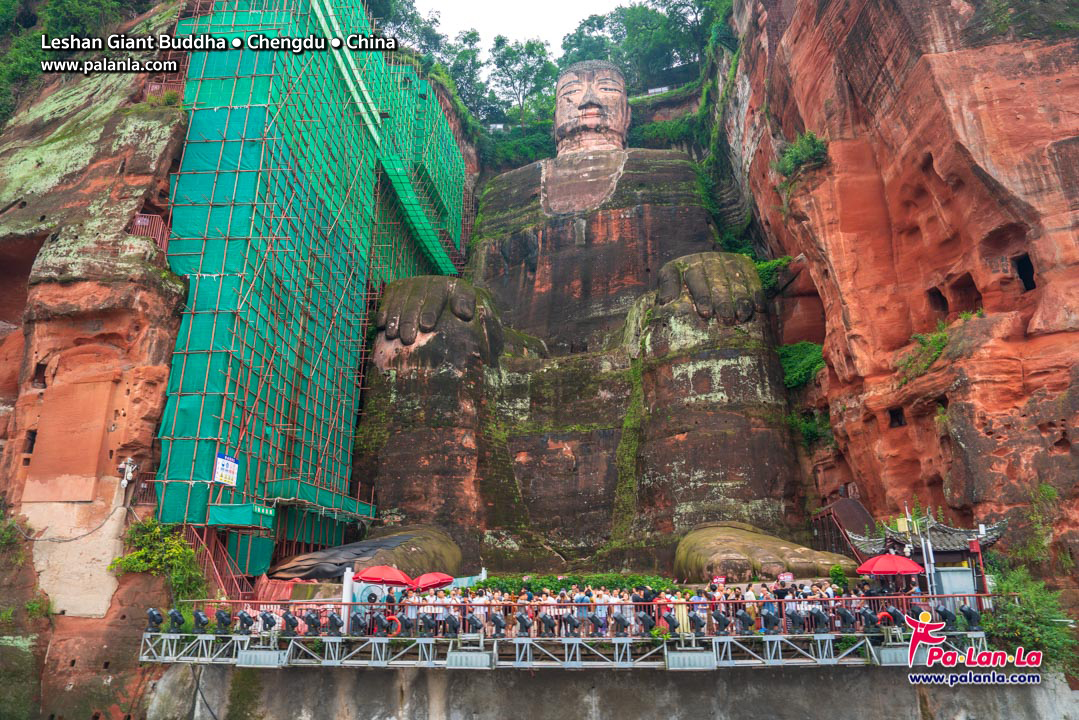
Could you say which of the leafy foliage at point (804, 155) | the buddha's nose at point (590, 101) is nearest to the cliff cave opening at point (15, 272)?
the leafy foliage at point (804, 155)

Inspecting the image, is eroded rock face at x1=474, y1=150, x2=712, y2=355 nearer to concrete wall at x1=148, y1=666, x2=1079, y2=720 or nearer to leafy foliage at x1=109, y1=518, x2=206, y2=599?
leafy foliage at x1=109, y1=518, x2=206, y2=599

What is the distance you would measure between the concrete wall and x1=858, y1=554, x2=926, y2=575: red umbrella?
5.78 ft

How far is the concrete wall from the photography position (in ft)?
49.5

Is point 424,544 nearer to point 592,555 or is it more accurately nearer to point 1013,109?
point 592,555

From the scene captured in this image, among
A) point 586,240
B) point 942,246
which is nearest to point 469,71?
point 586,240

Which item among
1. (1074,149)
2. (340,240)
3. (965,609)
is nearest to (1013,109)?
(1074,149)

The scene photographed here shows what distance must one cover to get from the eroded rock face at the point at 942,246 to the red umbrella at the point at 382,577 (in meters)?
12.5

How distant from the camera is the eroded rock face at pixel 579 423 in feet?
86.3

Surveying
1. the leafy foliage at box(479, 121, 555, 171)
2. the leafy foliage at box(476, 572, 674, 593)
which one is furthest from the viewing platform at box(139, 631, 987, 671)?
the leafy foliage at box(479, 121, 555, 171)

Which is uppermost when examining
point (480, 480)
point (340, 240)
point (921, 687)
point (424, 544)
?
point (340, 240)

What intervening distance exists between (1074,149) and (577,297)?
2226 cm

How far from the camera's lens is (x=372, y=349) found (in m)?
30.6

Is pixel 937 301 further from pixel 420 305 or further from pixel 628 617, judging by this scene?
pixel 420 305

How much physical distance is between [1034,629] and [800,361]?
1400cm
